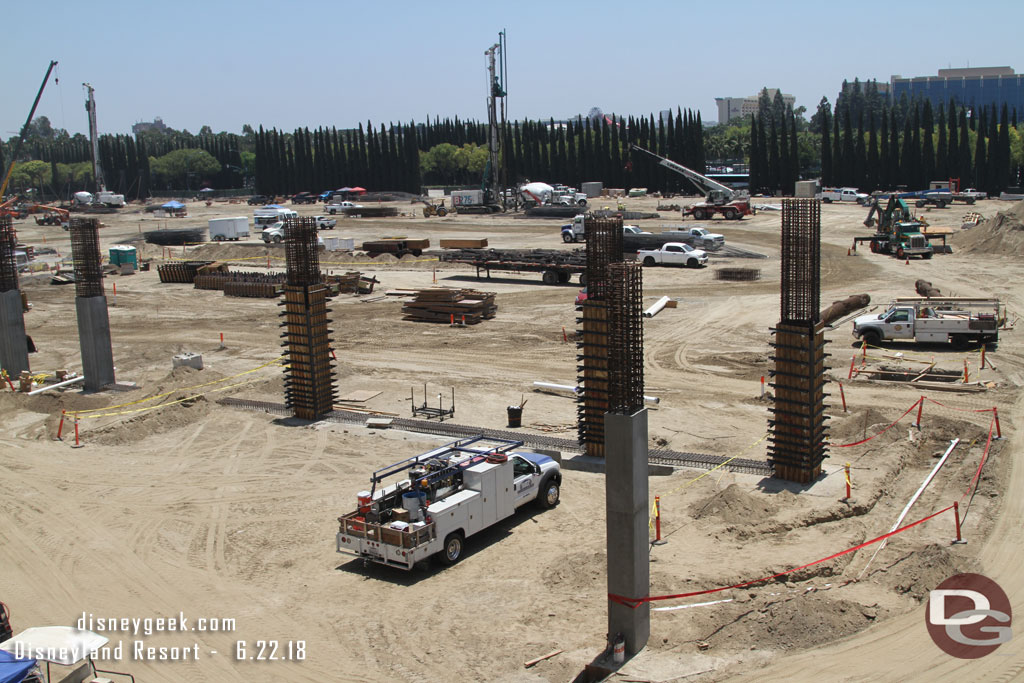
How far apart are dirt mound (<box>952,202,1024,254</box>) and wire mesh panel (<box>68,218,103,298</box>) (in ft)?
145

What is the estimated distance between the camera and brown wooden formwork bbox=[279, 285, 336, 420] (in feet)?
79.2

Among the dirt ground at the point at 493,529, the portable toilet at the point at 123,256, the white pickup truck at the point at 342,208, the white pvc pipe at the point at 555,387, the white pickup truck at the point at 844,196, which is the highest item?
the white pickup truck at the point at 342,208

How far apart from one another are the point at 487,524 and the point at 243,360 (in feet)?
62.0

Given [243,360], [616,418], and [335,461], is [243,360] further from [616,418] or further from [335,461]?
[616,418]

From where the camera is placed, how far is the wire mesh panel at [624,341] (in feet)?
40.4

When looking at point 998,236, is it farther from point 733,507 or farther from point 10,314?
point 10,314

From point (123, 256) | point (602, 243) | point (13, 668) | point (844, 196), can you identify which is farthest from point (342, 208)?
point (13, 668)

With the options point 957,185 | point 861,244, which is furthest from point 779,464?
point 957,185

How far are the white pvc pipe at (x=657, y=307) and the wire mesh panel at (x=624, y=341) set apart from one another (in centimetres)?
2334

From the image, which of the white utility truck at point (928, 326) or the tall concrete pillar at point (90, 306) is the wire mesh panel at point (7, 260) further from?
the white utility truck at point (928, 326)

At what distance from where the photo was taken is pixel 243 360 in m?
32.6

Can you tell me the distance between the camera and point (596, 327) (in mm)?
20172

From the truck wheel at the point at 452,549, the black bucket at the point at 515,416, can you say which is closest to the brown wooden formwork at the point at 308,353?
the black bucket at the point at 515,416

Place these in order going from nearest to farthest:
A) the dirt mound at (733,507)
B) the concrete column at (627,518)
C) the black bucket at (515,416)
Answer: the concrete column at (627,518)
the dirt mound at (733,507)
the black bucket at (515,416)
